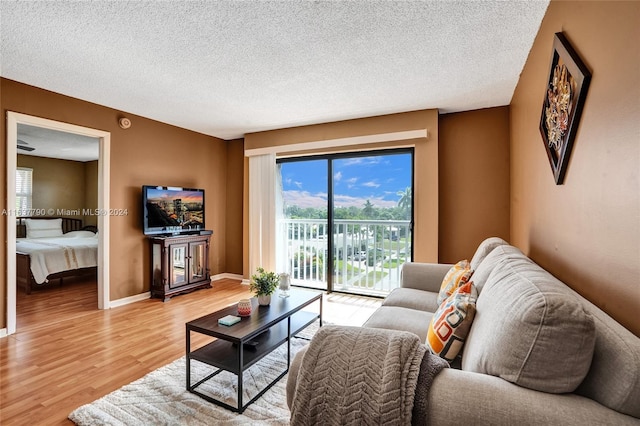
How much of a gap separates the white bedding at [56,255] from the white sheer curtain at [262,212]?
2589 millimetres

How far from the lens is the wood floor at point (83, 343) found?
193 centimetres

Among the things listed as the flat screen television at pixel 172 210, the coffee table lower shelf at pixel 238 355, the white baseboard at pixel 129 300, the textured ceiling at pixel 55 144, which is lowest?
the white baseboard at pixel 129 300

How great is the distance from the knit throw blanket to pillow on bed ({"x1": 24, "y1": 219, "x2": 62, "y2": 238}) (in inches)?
282

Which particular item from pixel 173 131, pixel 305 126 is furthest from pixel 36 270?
pixel 305 126

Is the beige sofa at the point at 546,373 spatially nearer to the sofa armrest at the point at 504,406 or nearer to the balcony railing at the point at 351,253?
the sofa armrest at the point at 504,406

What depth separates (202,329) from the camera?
6.35ft

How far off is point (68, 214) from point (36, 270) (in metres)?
3.22

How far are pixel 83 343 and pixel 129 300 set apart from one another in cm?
123

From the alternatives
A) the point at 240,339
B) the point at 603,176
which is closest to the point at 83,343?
the point at 240,339

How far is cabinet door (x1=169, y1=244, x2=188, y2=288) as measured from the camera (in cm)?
402

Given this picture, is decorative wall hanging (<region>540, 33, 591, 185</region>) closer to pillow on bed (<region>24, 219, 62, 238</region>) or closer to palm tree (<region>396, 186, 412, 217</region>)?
palm tree (<region>396, 186, 412, 217</region>)

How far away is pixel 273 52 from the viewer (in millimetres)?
2350

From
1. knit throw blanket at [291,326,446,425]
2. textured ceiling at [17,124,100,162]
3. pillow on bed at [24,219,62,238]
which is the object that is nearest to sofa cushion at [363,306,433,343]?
knit throw blanket at [291,326,446,425]

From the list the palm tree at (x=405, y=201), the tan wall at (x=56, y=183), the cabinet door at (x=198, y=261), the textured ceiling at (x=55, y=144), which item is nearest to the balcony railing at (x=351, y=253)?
the palm tree at (x=405, y=201)
